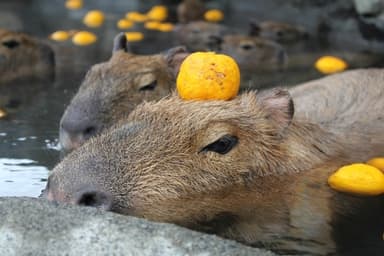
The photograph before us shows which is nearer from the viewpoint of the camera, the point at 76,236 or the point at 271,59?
the point at 76,236

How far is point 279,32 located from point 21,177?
222 inches

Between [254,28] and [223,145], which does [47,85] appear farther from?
[223,145]

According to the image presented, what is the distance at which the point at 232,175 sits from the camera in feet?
14.7

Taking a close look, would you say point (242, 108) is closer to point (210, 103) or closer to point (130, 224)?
point (210, 103)

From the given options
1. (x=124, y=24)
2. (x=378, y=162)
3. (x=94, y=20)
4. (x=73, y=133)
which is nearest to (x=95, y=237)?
(x=378, y=162)

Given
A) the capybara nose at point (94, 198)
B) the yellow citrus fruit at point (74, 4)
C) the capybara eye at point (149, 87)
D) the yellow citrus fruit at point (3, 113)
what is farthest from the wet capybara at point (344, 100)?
the yellow citrus fruit at point (74, 4)

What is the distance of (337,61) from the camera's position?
859 centimetres

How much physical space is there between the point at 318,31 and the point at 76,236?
7.64 metres

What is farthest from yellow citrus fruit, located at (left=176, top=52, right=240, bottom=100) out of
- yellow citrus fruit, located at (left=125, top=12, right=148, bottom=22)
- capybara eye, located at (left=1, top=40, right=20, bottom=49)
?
yellow citrus fruit, located at (left=125, top=12, right=148, bottom=22)

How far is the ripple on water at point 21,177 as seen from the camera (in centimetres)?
477

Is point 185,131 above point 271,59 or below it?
above

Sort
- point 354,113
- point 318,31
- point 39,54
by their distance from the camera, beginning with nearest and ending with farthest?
1. point 354,113
2. point 39,54
3. point 318,31

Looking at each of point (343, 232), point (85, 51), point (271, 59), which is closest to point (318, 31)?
point (271, 59)

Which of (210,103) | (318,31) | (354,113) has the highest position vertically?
(210,103)
